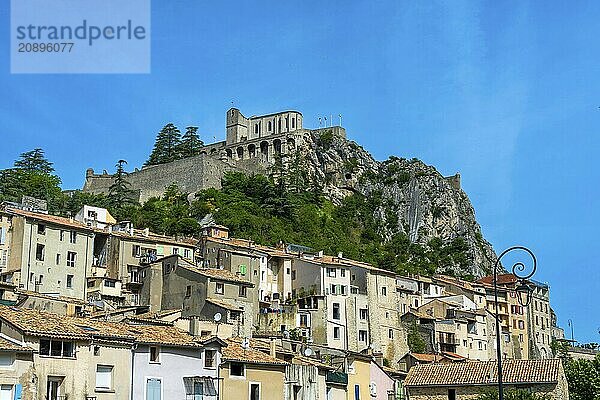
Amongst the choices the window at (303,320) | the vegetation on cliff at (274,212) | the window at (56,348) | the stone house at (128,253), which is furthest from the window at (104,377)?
the vegetation on cliff at (274,212)

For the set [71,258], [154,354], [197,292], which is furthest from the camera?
Answer: [71,258]

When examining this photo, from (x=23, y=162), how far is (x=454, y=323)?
198ft

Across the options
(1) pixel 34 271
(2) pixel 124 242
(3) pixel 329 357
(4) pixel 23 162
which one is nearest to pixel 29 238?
(1) pixel 34 271

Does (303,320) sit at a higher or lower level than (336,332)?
higher

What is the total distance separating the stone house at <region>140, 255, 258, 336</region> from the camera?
2300 inches

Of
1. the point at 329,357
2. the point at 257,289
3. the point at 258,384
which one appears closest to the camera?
the point at 258,384

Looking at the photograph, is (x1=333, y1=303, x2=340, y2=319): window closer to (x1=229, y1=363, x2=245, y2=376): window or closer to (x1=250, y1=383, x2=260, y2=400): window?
(x1=250, y1=383, x2=260, y2=400): window

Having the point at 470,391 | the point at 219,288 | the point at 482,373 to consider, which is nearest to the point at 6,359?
the point at 470,391

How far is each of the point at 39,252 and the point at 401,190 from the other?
242 feet

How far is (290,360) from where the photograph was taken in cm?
4450

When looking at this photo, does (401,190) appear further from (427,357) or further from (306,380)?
(306,380)

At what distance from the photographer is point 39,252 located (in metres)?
65.4

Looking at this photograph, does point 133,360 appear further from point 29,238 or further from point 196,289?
point 29,238

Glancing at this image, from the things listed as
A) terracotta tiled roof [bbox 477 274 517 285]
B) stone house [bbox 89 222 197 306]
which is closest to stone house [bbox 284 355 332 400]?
stone house [bbox 89 222 197 306]
